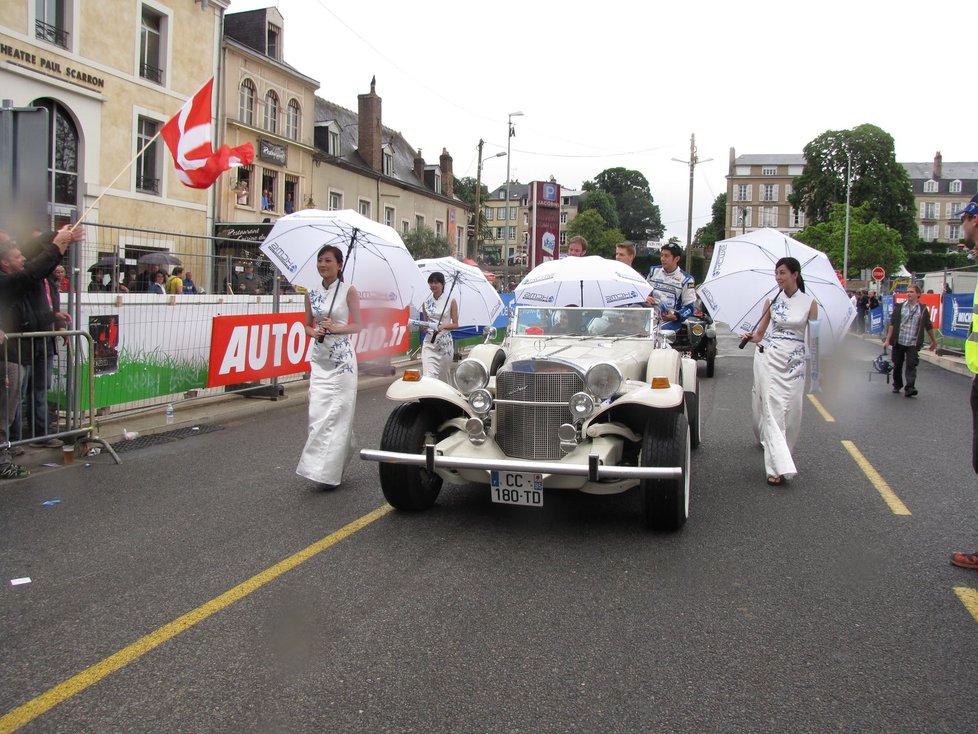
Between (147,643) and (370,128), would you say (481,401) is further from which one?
(370,128)

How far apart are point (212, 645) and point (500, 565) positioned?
1.67m

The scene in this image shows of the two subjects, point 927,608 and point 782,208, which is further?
point 782,208

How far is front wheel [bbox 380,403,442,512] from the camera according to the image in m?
5.27

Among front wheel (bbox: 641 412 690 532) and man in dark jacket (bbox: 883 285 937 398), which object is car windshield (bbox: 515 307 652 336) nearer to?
front wheel (bbox: 641 412 690 532)

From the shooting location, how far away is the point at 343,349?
6.27 m

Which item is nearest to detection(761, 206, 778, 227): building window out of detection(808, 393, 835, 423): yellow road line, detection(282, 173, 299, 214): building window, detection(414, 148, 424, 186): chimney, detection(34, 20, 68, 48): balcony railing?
detection(414, 148, 424, 186): chimney

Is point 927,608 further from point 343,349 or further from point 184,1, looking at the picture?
point 184,1

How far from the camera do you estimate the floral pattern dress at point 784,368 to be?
261 inches

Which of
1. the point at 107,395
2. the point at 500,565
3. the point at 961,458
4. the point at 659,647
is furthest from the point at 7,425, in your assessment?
the point at 961,458

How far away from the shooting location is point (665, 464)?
15.8ft

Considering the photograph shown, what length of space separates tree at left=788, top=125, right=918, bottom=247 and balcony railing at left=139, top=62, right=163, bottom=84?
202 ft

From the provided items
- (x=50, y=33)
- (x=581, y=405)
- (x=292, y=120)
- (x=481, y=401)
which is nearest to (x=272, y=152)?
(x=292, y=120)

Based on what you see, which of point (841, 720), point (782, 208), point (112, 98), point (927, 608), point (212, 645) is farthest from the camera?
point (782, 208)

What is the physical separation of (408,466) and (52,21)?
66.5 ft
